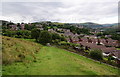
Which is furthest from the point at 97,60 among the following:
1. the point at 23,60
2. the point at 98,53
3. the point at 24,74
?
the point at 24,74

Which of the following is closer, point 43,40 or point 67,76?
point 67,76

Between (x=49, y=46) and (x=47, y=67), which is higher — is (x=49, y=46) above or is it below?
below

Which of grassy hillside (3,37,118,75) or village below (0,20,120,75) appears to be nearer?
grassy hillside (3,37,118,75)

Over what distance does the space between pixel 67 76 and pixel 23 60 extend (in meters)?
6.94

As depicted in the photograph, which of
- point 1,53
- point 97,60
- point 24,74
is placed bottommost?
point 97,60

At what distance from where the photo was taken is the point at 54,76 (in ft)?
36.4

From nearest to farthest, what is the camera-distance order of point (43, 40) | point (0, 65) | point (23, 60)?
point (0, 65) → point (23, 60) → point (43, 40)

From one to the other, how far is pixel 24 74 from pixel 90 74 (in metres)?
7.16

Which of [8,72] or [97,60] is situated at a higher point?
[8,72]

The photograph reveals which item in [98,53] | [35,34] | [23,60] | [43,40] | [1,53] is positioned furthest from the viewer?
[35,34]

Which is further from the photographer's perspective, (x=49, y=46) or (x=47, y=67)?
(x=49, y=46)

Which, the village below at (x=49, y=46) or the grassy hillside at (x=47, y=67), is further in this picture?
the village below at (x=49, y=46)

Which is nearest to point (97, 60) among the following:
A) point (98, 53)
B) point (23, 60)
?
point (98, 53)

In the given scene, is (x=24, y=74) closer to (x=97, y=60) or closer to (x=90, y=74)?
(x=90, y=74)
